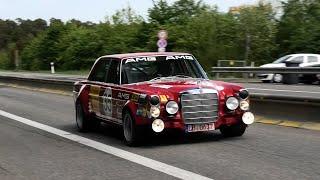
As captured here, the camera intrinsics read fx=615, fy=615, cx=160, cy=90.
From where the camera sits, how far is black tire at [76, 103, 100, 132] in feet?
39.2

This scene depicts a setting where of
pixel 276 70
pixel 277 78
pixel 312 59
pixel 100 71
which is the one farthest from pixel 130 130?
pixel 312 59

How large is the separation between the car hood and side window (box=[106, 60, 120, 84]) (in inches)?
21.9

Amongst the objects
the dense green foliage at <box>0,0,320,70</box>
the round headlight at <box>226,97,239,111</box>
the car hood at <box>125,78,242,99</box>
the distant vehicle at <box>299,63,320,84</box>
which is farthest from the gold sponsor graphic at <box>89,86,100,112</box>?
the dense green foliage at <box>0,0,320,70</box>

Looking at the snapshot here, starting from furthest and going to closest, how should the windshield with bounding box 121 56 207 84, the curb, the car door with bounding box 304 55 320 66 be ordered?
the car door with bounding box 304 55 320 66 → the curb → the windshield with bounding box 121 56 207 84

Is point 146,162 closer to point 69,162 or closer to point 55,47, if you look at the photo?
point 69,162

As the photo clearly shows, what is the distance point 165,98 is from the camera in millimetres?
9164

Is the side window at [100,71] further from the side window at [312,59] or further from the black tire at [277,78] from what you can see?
the side window at [312,59]

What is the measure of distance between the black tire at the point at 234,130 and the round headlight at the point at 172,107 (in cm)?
109

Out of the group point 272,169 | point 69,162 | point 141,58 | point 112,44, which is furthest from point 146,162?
point 112,44

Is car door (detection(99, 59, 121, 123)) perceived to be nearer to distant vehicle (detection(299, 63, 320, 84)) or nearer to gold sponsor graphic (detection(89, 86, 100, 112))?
gold sponsor graphic (detection(89, 86, 100, 112))

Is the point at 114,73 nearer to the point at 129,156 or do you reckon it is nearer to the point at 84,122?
the point at 84,122

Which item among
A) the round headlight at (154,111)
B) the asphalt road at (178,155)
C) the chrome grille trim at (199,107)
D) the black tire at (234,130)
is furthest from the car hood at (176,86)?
the asphalt road at (178,155)

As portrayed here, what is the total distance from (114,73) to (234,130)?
2332mm

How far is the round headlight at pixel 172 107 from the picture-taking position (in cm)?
918
